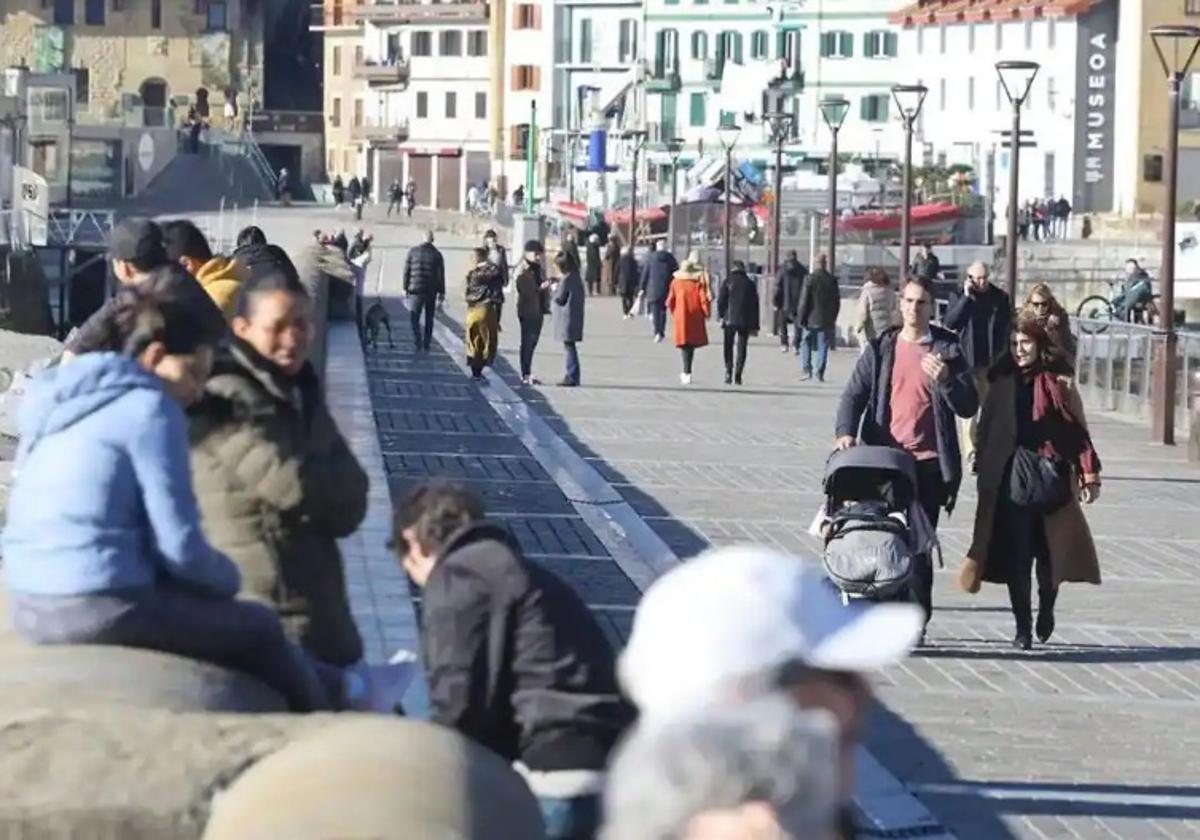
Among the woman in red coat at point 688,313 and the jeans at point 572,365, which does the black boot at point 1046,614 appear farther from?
the woman in red coat at point 688,313

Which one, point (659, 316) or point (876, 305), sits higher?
point (876, 305)

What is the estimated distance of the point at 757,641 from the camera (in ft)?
11.7

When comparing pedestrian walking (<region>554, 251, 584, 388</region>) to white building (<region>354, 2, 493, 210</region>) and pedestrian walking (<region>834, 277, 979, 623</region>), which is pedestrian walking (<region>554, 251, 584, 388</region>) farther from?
white building (<region>354, 2, 493, 210</region>)

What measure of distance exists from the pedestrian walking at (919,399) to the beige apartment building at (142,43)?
403 ft

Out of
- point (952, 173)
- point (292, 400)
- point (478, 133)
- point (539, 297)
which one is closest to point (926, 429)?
point (292, 400)

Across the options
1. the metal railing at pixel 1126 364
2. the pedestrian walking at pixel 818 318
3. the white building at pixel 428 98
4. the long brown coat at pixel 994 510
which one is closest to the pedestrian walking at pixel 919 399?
the long brown coat at pixel 994 510

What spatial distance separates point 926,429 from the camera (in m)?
12.8

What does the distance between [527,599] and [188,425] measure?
894 millimetres

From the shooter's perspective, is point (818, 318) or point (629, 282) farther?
point (629, 282)

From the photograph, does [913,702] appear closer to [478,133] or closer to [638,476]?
[638,476]

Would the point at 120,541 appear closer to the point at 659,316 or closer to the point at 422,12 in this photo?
the point at 659,316

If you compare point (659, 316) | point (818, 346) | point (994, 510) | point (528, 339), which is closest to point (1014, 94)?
point (818, 346)

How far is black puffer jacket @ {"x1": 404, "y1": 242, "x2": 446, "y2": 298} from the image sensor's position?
121 feet

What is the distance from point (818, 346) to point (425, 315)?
543cm
